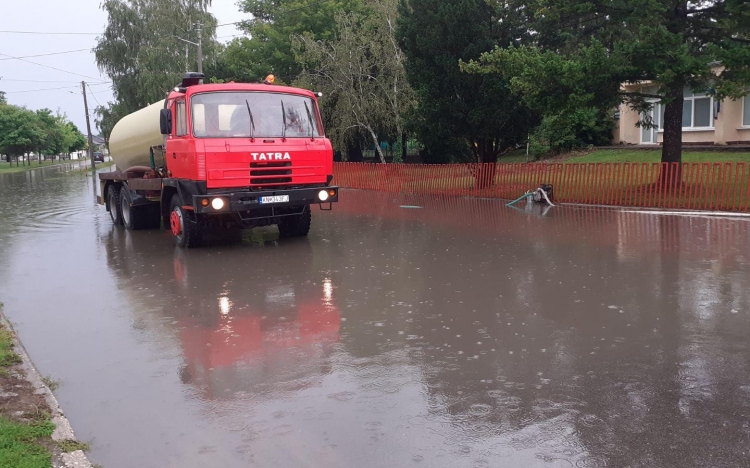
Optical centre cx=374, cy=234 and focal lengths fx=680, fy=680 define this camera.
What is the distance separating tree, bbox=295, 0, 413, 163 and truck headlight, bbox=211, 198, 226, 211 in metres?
19.2

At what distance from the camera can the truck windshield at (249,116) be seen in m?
11.3

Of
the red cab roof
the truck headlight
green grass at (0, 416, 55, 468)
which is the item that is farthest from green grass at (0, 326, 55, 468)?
the red cab roof

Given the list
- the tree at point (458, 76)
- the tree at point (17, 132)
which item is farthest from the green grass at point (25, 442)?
the tree at point (17, 132)

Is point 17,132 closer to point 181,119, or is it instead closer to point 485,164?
point 485,164

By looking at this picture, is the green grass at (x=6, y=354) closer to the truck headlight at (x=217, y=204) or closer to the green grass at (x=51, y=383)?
the green grass at (x=51, y=383)

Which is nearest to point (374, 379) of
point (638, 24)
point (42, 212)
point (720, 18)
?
point (638, 24)

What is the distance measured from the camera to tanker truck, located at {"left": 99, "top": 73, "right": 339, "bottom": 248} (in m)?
11.1

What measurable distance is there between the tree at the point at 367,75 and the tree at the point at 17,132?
4983cm

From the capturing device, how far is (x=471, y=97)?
21.2 meters

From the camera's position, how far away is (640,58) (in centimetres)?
1593

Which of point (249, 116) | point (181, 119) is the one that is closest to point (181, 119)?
point (181, 119)

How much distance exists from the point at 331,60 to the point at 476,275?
23932mm

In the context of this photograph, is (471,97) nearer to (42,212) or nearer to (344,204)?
(344,204)

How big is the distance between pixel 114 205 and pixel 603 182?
1253 centimetres
